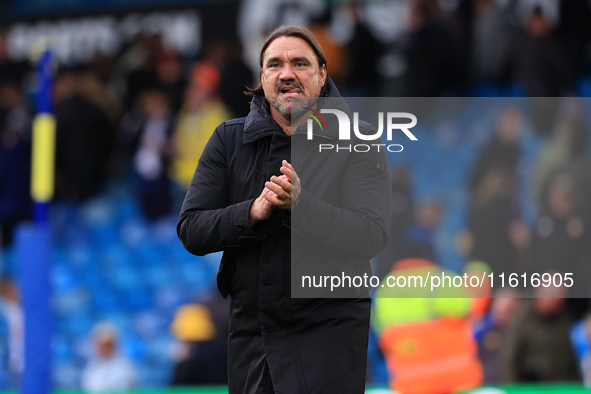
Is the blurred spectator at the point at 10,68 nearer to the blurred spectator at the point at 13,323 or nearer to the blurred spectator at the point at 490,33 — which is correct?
the blurred spectator at the point at 13,323

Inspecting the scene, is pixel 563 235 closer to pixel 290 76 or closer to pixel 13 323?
pixel 290 76

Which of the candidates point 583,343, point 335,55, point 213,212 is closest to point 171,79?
point 335,55

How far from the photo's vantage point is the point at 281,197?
2045 mm

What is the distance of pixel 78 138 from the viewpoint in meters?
8.98

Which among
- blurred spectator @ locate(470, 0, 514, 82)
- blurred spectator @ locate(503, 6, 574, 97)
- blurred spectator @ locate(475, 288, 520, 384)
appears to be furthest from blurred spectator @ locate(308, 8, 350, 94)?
blurred spectator @ locate(475, 288, 520, 384)

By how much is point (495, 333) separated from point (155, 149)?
4507 millimetres

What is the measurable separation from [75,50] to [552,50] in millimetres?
6207

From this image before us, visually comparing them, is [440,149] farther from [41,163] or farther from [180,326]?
[41,163]

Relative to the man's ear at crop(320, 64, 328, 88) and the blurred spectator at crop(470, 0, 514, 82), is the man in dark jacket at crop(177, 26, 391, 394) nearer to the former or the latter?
the man's ear at crop(320, 64, 328, 88)

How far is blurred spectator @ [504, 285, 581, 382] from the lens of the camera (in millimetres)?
5359

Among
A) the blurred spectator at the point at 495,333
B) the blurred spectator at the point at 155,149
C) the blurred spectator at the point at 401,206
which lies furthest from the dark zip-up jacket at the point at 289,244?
the blurred spectator at the point at 155,149

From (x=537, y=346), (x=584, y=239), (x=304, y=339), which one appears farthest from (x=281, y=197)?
(x=537, y=346)

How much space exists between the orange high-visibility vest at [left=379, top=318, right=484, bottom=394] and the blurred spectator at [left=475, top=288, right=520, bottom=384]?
0.99 feet

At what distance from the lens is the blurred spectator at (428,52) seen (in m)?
7.38
